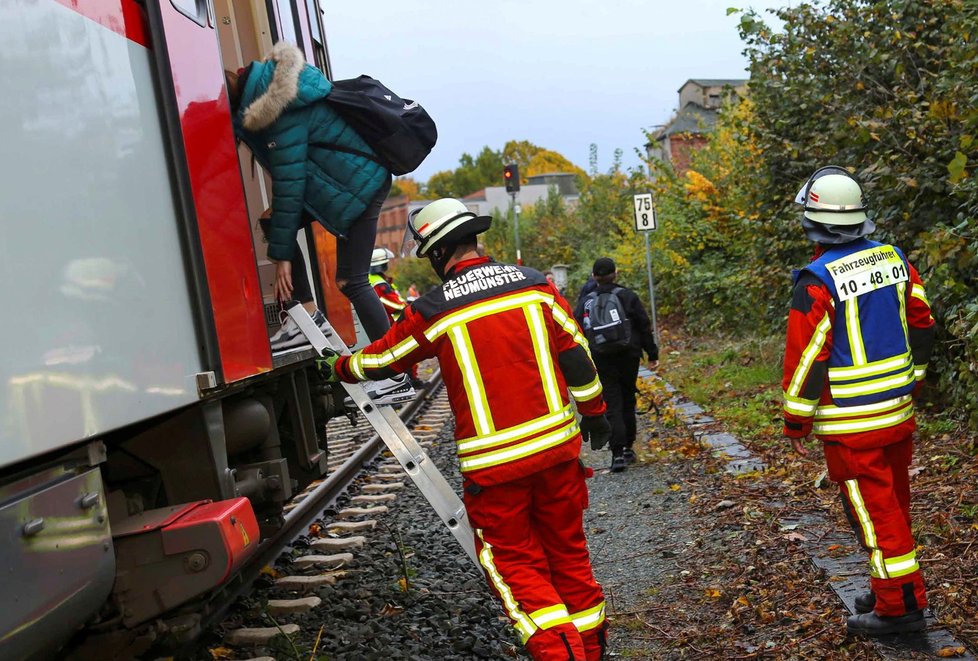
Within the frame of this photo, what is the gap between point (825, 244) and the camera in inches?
174

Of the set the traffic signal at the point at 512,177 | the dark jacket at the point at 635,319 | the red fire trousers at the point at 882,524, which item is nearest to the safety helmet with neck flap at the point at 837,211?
the red fire trousers at the point at 882,524

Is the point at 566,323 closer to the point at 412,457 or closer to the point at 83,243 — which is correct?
the point at 412,457

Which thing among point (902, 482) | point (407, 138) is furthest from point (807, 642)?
point (407, 138)

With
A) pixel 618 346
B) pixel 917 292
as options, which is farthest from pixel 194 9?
pixel 618 346

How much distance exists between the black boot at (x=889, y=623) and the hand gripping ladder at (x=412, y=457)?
175 centimetres

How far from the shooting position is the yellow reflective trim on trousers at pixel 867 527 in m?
4.23

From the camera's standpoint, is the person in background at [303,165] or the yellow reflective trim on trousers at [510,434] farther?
the person in background at [303,165]

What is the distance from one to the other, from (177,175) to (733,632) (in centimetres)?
330

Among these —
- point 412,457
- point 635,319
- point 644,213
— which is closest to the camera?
point 412,457

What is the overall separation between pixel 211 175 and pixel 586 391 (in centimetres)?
183

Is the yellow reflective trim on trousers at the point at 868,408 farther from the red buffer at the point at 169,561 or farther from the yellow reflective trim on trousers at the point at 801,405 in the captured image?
the red buffer at the point at 169,561

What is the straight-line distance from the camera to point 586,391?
4.19 m

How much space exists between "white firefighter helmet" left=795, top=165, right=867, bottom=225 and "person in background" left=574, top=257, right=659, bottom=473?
160 inches

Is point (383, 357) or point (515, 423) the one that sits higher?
point (383, 357)
